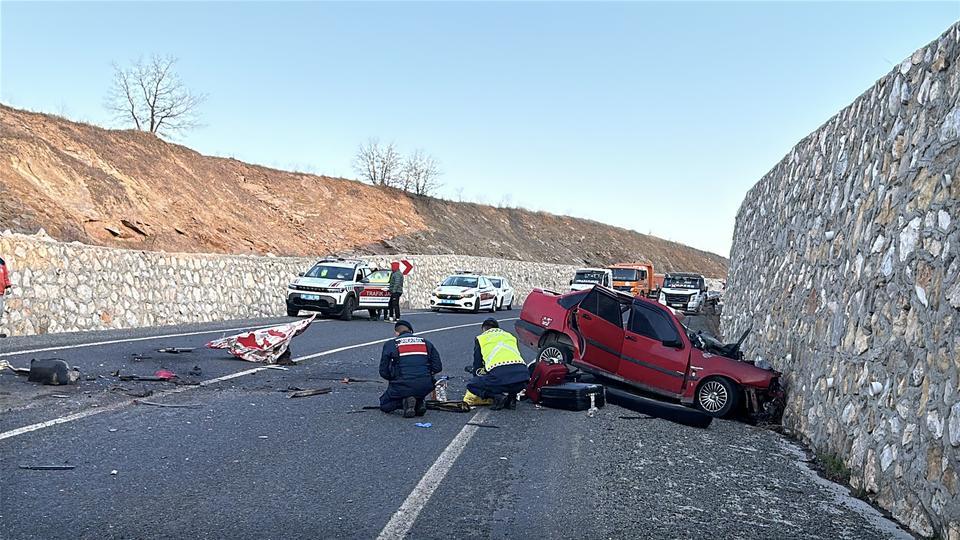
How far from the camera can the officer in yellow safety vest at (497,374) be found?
10.5m

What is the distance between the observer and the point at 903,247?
24.0 feet

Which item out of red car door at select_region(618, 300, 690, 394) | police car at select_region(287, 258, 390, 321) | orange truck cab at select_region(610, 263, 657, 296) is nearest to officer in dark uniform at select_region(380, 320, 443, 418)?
red car door at select_region(618, 300, 690, 394)

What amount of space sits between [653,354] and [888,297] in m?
4.87

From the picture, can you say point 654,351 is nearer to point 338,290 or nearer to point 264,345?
point 264,345

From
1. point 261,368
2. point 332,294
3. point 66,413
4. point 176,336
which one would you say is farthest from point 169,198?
point 66,413

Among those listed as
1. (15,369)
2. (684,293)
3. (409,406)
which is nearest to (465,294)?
(684,293)

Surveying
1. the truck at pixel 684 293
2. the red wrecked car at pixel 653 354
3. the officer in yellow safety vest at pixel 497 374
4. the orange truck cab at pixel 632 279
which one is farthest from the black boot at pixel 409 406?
the orange truck cab at pixel 632 279

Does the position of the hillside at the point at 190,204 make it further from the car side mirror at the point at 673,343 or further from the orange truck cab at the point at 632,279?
the car side mirror at the point at 673,343

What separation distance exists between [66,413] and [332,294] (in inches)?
694

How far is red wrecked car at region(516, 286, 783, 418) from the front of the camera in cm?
1143

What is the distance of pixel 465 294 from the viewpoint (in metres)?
34.8

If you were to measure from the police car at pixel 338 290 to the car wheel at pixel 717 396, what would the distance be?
54.0 ft

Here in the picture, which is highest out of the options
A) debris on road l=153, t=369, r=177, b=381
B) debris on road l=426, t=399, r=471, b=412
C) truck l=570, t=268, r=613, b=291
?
truck l=570, t=268, r=613, b=291

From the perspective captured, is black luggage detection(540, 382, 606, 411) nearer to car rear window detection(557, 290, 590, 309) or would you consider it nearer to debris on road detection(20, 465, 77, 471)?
car rear window detection(557, 290, 590, 309)
